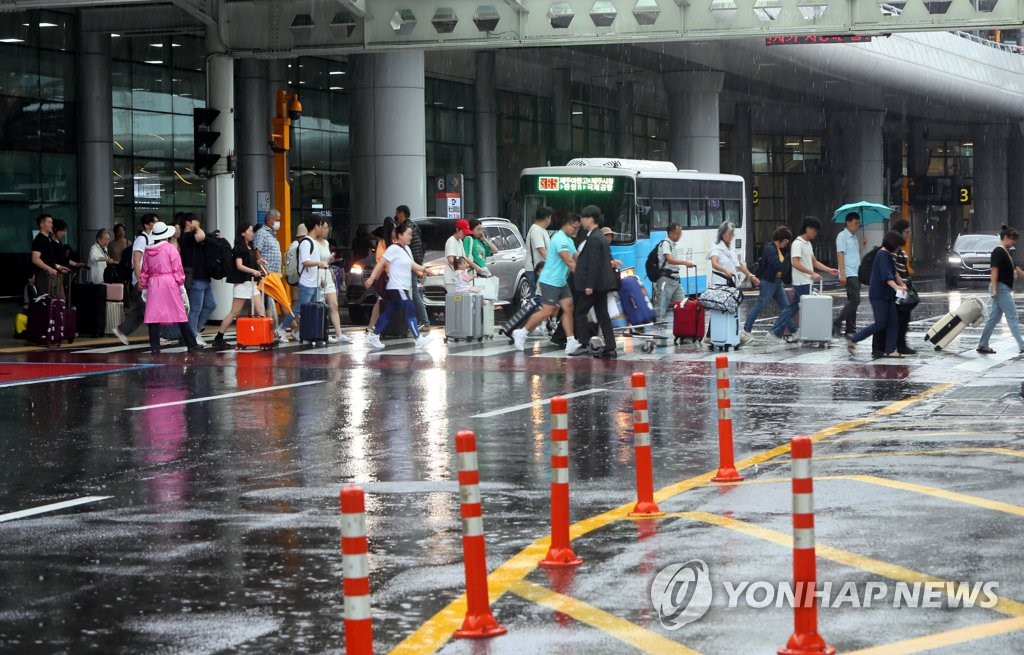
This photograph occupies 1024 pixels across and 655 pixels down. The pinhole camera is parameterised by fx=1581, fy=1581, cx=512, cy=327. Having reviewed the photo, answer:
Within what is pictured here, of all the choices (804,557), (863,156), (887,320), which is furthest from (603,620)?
A: (863,156)

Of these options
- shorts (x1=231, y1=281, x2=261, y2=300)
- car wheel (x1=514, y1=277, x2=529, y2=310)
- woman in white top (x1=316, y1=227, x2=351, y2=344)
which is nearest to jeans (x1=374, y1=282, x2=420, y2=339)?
woman in white top (x1=316, y1=227, x2=351, y2=344)

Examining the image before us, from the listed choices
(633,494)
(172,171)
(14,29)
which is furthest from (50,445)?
(172,171)

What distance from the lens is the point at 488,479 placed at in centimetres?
1047

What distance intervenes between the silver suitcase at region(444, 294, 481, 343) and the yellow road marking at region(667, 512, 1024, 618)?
14757 millimetres

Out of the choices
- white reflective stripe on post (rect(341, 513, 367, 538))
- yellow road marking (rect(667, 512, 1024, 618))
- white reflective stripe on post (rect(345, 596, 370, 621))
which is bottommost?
yellow road marking (rect(667, 512, 1024, 618))

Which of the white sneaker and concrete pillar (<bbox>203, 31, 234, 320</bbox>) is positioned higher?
concrete pillar (<bbox>203, 31, 234, 320</bbox>)

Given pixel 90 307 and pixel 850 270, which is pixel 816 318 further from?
pixel 90 307

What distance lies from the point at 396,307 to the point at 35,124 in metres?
17.3

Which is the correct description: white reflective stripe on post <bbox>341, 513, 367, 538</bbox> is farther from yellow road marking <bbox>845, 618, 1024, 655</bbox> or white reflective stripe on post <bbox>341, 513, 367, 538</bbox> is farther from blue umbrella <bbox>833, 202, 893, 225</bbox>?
blue umbrella <bbox>833, 202, 893, 225</bbox>

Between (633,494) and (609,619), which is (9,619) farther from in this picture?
(633,494)

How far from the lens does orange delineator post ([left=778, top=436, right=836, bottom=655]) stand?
559 centimetres

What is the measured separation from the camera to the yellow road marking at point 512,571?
6184mm

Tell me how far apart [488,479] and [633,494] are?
113 cm

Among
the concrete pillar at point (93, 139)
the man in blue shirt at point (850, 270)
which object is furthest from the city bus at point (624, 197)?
the concrete pillar at point (93, 139)
